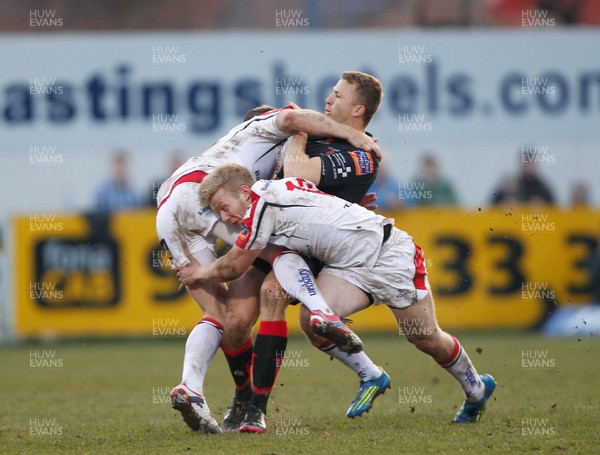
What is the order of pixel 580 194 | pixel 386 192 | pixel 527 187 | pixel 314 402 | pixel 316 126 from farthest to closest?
pixel 580 194 < pixel 527 187 < pixel 386 192 < pixel 314 402 < pixel 316 126

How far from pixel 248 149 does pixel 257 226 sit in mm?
900

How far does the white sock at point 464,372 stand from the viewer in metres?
6.89

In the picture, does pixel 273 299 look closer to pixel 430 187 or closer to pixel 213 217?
pixel 213 217

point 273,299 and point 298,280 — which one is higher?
point 298,280

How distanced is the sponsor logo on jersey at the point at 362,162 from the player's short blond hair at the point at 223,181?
71cm

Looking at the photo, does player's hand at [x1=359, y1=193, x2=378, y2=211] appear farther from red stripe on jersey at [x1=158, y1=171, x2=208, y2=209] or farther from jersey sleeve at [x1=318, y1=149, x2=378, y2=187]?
red stripe on jersey at [x1=158, y1=171, x2=208, y2=209]

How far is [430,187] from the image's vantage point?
14.3m

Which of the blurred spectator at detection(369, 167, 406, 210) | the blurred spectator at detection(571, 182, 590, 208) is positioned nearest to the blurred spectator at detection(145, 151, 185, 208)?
the blurred spectator at detection(369, 167, 406, 210)

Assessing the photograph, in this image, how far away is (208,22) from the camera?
52.4 feet

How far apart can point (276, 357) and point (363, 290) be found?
651mm

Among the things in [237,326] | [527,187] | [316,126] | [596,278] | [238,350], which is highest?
[316,126]

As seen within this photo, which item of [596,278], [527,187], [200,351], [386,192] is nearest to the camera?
[200,351]

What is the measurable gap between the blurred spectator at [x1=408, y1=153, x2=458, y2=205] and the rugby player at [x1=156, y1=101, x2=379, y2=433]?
7.29 meters

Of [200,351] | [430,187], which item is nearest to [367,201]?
[200,351]
